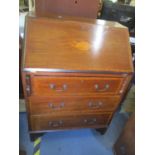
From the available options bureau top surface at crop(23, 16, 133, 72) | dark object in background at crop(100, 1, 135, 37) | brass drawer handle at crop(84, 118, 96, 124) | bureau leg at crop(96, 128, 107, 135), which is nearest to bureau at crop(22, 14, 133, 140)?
bureau top surface at crop(23, 16, 133, 72)

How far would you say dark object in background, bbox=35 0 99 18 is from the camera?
1371 mm

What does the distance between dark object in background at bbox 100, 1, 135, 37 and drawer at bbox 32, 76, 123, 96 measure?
0.72 m

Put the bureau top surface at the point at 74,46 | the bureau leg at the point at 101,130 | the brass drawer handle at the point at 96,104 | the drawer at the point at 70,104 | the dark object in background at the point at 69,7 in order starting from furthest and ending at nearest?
the bureau leg at the point at 101,130, the dark object in background at the point at 69,7, the brass drawer handle at the point at 96,104, the drawer at the point at 70,104, the bureau top surface at the point at 74,46

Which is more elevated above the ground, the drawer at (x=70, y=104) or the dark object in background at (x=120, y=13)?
the dark object in background at (x=120, y=13)

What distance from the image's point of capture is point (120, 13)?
5.42ft

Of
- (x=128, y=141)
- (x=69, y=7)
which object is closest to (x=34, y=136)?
(x=128, y=141)

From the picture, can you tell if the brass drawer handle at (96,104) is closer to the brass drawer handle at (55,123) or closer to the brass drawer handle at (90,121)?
the brass drawer handle at (90,121)

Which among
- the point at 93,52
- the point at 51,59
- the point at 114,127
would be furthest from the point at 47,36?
the point at 114,127

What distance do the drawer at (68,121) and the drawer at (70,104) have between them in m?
0.08

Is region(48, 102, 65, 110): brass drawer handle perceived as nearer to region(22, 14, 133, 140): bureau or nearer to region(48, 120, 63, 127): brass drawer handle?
region(22, 14, 133, 140): bureau

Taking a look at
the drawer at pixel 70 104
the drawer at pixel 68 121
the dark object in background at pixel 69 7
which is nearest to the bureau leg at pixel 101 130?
the drawer at pixel 68 121

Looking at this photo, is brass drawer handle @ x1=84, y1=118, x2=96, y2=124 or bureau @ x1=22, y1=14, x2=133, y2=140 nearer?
bureau @ x1=22, y1=14, x2=133, y2=140

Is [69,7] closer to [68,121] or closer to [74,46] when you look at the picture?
[74,46]

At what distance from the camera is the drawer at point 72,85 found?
3.28ft
